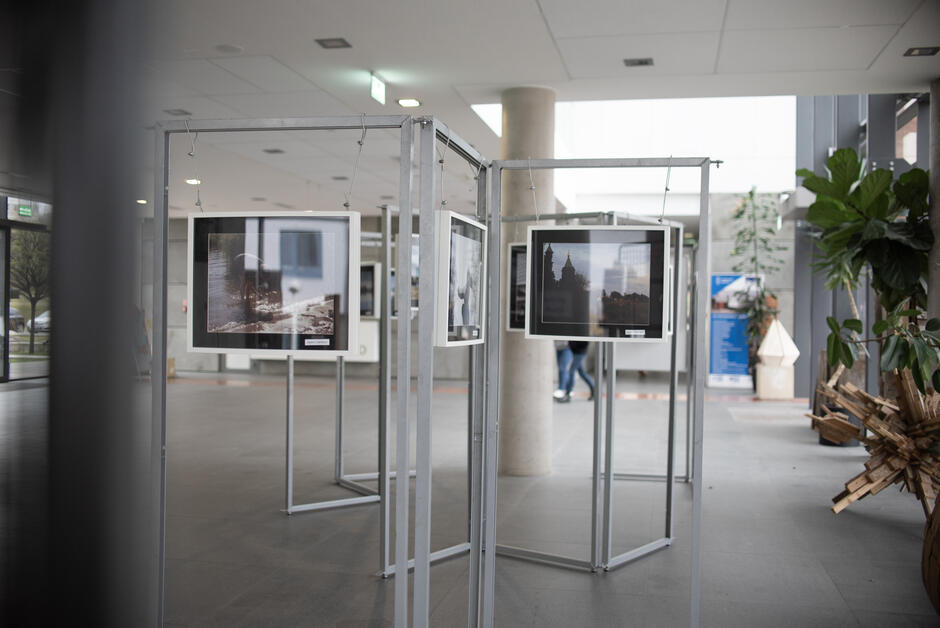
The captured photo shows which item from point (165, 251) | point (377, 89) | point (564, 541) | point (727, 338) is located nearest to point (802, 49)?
point (377, 89)

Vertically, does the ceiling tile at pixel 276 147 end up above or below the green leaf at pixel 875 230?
above

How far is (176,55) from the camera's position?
800 mm

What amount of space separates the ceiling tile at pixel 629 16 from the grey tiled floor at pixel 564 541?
3.14 metres

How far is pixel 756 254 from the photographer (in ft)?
43.2

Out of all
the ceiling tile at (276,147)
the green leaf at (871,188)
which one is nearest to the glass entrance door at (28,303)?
the green leaf at (871,188)

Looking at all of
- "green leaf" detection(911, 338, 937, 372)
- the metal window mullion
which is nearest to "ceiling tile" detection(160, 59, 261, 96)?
the metal window mullion

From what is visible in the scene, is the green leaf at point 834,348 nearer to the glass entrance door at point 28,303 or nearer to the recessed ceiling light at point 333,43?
the recessed ceiling light at point 333,43

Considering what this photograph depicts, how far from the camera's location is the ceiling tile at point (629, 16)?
15.2ft

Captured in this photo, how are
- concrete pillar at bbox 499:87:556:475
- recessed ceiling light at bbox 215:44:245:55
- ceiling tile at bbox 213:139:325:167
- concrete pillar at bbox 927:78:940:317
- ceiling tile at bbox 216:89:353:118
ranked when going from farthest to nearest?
ceiling tile at bbox 213:139:325:167 → ceiling tile at bbox 216:89:353:118 → concrete pillar at bbox 499:87:556:475 → concrete pillar at bbox 927:78:940:317 → recessed ceiling light at bbox 215:44:245:55

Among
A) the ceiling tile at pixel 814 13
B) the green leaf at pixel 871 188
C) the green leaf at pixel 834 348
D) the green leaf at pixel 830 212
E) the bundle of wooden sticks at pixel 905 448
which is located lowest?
the bundle of wooden sticks at pixel 905 448

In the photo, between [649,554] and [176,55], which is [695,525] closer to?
[649,554]

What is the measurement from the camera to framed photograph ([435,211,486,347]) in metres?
2.54

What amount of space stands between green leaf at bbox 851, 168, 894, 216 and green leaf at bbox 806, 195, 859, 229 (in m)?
0.12

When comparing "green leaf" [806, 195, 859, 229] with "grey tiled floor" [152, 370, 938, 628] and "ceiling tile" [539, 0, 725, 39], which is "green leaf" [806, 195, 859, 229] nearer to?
"ceiling tile" [539, 0, 725, 39]
